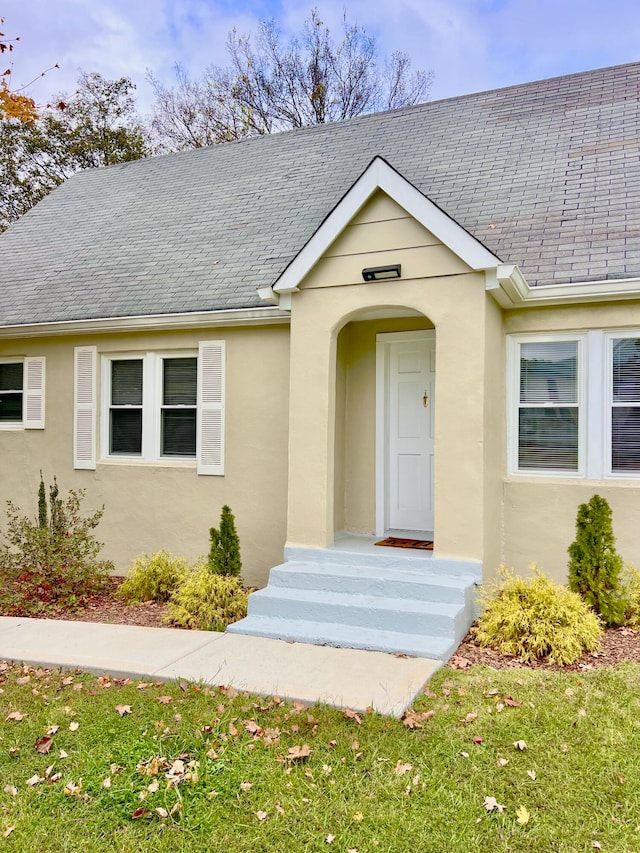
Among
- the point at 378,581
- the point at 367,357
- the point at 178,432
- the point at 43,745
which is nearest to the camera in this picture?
the point at 43,745

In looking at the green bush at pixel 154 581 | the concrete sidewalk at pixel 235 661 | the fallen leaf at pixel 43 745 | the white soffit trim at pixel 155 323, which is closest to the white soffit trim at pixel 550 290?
the white soffit trim at pixel 155 323

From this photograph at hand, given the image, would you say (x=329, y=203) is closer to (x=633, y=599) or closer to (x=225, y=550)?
(x=225, y=550)

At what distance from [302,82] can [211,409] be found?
1943cm

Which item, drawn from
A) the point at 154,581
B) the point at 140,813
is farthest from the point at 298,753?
the point at 154,581

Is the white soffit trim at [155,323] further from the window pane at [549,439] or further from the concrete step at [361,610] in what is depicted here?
the concrete step at [361,610]

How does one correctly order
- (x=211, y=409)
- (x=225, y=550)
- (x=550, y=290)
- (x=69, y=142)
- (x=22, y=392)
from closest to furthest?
(x=550, y=290) < (x=225, y=550) < (x=211, y=409) < (x=22, y=392) < (x=69, y=142)

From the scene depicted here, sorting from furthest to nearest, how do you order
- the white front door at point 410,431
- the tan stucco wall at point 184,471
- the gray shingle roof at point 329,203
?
the tan stucco wall at point 184,471 → the white front door at point 410,431 → the gray shingle roof at point 329,203

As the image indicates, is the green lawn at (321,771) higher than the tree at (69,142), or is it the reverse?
the tree at (69,142)

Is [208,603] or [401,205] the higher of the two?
[401,205]

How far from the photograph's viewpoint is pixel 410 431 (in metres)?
7.70

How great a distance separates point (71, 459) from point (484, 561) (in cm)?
601

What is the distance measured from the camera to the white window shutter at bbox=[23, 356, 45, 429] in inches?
365

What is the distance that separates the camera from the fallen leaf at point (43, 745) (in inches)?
150

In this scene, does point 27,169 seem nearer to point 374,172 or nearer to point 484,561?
point 374,172
